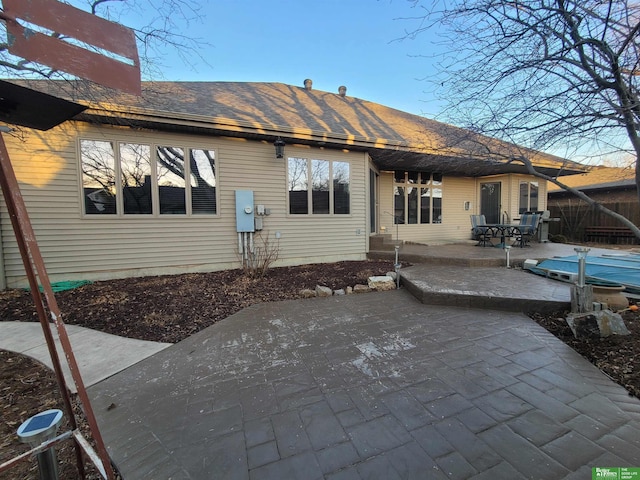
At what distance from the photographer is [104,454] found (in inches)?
47.6

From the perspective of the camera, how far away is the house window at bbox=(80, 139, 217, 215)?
5465 mm

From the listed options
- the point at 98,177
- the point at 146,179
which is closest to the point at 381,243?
the point at 146,179

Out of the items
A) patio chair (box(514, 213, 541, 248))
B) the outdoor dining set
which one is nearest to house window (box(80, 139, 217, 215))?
the outdoor dining set

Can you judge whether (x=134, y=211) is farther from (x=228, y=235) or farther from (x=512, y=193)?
(x=512, y=193)

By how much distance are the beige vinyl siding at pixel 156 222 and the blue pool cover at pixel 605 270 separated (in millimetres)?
4165

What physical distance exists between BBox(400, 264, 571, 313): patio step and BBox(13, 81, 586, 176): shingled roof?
1803 mm

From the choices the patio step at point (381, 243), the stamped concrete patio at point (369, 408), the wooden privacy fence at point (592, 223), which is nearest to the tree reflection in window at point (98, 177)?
the stamped concrete patio at point (369, 408)

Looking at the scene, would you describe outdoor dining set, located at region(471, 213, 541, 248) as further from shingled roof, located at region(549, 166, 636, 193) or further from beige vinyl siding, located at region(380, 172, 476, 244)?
shingled roof, located at region(549, 166, 636, 193)

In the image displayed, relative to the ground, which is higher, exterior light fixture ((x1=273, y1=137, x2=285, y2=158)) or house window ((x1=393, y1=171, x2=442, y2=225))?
exterior light fixture ((x1=273, y1=137, x2=285, y2=158))

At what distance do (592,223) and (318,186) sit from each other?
1308cm

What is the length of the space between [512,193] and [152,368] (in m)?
12.4

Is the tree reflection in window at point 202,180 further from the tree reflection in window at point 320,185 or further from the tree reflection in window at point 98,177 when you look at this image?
the tree reflection in window at point 320,185

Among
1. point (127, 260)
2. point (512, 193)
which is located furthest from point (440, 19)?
point (512, 193)

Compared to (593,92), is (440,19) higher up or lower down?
higher up
